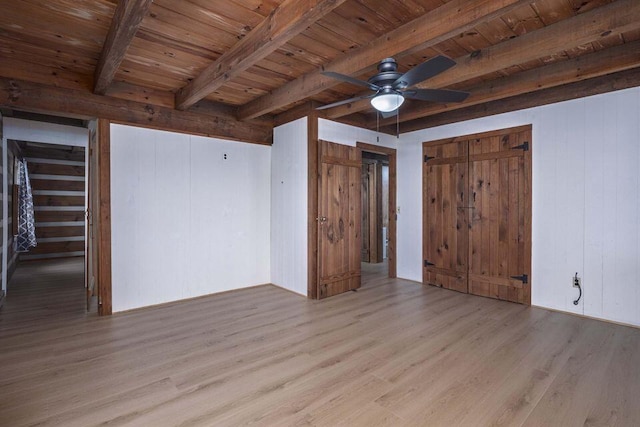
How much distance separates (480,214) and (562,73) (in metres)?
1.90

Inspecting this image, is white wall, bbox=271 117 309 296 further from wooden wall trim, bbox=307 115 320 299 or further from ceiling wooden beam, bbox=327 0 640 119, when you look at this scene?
ceiling wooden beam, bbox=327 0 640 119

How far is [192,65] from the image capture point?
323 centimetres

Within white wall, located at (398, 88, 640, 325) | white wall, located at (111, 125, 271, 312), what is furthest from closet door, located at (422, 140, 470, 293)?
white wall, located at (111, 125, 271, 312)

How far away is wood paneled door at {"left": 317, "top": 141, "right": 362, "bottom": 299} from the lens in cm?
433

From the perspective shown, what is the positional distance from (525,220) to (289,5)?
145 inches

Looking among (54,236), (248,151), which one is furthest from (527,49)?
(54,236)

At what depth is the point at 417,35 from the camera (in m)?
2.37

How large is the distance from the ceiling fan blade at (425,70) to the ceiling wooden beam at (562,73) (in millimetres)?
1682

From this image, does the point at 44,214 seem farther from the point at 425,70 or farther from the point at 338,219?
the point at 425,70

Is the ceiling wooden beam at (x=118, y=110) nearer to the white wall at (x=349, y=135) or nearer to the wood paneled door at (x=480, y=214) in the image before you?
the white wall at (x=349, y=135)

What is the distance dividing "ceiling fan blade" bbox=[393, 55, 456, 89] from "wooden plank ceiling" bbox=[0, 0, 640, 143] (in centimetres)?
23

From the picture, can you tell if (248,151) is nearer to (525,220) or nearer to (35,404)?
(35,404)

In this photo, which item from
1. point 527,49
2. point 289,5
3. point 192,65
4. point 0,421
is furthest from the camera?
point 192,65

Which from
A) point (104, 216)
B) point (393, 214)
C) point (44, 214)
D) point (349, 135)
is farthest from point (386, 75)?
point (44, 214)
